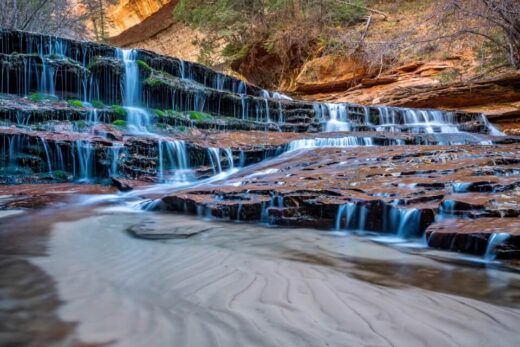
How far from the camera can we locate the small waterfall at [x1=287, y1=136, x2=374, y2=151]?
8805 millimetres

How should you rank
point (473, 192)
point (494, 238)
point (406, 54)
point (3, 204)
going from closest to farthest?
point (494, 238) → point (473, 192) → point (3, 204) → point (406, 54)

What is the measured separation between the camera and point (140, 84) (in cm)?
1127

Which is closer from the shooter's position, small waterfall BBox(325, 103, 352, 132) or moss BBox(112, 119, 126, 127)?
moss BBox(112, 119, 126, 127)

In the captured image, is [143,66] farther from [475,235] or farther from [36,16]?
[475,235]

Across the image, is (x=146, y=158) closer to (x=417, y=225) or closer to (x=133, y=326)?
(x=417, y=225)

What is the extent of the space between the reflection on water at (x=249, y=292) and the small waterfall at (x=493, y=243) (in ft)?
0.63

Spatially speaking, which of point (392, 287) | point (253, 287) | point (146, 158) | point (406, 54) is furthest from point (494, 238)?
point (406, 54)

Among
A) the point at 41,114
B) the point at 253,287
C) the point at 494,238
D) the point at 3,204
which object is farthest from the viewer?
the point at 41,114

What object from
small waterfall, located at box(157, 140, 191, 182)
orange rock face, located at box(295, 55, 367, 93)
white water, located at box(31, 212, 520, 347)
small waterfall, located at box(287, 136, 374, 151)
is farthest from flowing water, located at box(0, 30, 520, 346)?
orange rock face, located at box(295, 55, 367, 93)

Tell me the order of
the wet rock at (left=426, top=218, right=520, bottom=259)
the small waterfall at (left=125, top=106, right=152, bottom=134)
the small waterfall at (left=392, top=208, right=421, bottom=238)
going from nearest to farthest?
the wet rock at (left=426, top=218, right=520, bottom=259), the small waterfall at (left=392, top=208, right=421, bottom=238), the small waterfall at (left=125, top=106, right=152, bottom=134)

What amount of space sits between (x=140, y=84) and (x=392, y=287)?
1070 centimetres

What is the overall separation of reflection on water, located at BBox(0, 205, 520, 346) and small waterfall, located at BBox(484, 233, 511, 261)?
19 cm

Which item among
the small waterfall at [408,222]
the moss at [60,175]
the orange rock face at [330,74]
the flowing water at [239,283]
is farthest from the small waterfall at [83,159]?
the orange rock face at [330,74]

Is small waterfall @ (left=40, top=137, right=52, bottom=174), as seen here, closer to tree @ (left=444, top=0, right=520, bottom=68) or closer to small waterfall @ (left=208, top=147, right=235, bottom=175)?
small waterfall @ (left=208, top=147, right=235, bottom=175)
